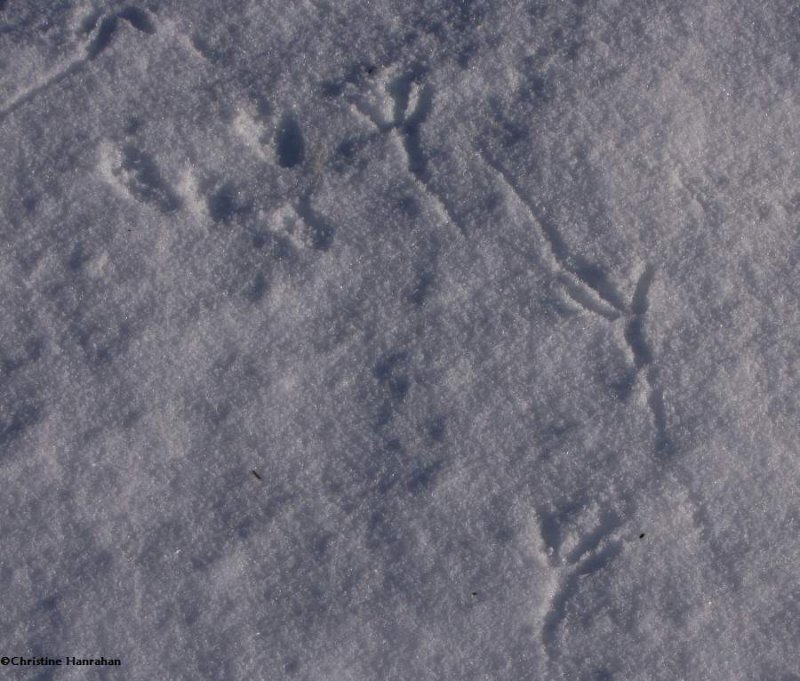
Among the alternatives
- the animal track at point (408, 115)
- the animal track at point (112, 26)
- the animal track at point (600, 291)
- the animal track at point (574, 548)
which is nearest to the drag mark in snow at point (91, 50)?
the animal track at point (112, 26)

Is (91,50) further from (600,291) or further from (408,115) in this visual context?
(600,291)

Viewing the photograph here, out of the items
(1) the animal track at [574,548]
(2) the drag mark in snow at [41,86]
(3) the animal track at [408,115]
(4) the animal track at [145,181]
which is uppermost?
(2) the drag mark in snow at [41,86]

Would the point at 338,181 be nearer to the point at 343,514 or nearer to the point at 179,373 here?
the point at 179,373

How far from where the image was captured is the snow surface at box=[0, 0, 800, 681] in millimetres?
1167

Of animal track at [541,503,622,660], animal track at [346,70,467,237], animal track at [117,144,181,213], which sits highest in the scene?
animal track at [117,144,181,213]

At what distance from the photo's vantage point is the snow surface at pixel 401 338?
3.83 ft

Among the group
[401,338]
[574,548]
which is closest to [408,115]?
[401,338]

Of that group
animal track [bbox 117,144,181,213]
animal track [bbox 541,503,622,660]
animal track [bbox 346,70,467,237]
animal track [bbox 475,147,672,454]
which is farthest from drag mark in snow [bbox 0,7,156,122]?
animal track [bbox 541,503,622,660]

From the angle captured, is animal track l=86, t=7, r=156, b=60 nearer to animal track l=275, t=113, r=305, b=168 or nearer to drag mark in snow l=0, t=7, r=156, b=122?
drag mark in snow l=0, t=7, r=156, b=122

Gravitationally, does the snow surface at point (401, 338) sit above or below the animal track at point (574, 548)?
above

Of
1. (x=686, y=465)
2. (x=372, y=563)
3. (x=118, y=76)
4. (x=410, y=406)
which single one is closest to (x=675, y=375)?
(x=686, y=465)

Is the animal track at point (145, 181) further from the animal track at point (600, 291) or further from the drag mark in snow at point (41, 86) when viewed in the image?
the animal track at point (600, 291)

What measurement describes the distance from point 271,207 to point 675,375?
64 cm

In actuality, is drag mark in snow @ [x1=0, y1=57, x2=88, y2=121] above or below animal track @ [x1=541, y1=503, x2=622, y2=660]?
above
